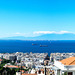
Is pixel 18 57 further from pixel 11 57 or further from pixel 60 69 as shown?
pixel 60 69

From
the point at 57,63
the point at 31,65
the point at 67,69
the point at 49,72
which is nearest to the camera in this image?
the point at 67,69

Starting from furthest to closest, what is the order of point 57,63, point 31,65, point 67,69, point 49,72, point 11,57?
point 11,57 → point 31,65 → point 49,72 → point 57,63 → point 67,69

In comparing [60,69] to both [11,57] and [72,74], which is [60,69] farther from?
[11,57]

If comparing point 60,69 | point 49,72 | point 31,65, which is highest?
point 60,69

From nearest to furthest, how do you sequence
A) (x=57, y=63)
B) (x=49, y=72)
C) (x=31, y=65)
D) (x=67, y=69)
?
(x=67, y=69) < (x=57, y=63) < (x=49, y=72) < (x=31, y=65)

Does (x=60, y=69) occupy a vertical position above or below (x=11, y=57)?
above

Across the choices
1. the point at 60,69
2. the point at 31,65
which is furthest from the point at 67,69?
the point at 31,65

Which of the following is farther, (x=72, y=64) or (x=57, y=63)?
(x=57, y=63)

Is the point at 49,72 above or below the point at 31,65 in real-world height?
above

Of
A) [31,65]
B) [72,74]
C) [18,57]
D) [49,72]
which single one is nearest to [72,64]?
[72,74]
